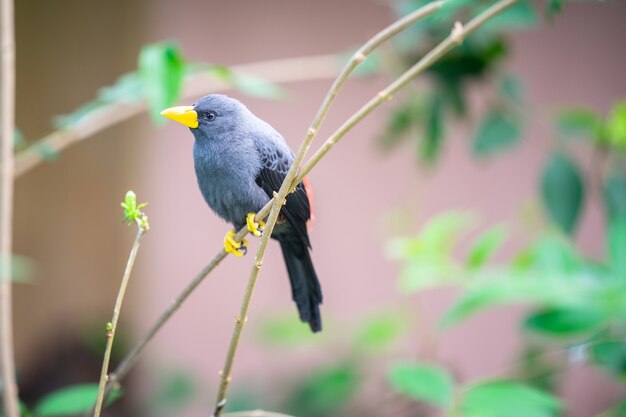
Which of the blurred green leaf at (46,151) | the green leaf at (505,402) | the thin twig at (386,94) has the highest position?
the blurred green leaf at (46,151)

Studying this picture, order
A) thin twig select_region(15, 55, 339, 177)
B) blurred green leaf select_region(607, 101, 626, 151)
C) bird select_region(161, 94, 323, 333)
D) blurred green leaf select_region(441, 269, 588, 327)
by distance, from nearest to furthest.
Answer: bird select_region(161, 94, 323, 333)
thin twig select_region(15, 55, 339, 177)
blurred green leaf select_region(441, 269, 588, 327)
blurred green leaf select_region(607, 101, 626, 151)

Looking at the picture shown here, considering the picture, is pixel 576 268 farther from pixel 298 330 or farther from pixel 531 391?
pixel 298 330

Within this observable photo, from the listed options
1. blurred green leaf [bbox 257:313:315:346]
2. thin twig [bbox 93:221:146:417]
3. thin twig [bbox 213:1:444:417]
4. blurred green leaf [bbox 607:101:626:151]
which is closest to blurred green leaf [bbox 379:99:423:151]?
blurred green leaf [bbox 607:101:626:151]

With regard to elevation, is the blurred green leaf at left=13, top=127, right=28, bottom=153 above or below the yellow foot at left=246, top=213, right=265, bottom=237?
above

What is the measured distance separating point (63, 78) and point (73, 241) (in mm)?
623

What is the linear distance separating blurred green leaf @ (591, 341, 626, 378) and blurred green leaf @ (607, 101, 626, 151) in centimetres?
59

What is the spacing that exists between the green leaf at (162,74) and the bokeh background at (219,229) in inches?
42.0

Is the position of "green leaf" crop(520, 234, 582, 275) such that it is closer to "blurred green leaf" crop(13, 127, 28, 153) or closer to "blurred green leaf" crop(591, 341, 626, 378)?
"blurred green leaf" crop(591, 341, 626, 378)

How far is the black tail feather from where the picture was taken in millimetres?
793

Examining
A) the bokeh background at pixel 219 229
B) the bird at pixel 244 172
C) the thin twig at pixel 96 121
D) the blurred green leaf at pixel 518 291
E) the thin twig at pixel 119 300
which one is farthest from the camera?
the bokeh background at pixel 219 229

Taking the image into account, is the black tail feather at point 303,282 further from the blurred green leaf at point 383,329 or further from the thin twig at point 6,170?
the blurred green leaf at point 383,329

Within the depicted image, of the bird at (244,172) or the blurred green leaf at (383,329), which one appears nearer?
the bird at (244,172)

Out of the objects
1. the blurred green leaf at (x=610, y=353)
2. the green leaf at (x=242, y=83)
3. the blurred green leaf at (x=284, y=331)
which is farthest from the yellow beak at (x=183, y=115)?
the blurred green leaf at (x=284, y=331)

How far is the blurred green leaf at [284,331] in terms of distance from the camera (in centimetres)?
214
